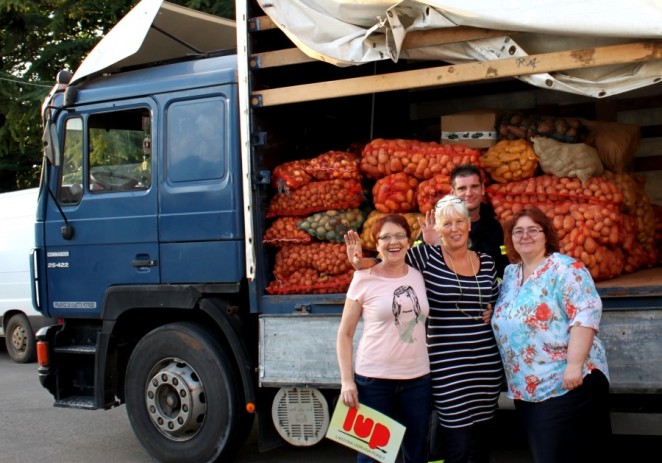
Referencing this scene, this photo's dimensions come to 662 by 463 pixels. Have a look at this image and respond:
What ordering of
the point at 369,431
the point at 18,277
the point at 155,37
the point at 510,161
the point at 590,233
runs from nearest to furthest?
the point at 369,431, the point at 590,233, the point at 510,161, the point at 155,37, the point at 18,277

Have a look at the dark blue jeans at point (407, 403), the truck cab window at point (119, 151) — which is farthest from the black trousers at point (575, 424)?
the truck cab window at point (119, 151)

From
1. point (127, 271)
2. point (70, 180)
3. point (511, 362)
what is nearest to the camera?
point (511, 362)

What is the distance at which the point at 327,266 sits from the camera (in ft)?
17.8

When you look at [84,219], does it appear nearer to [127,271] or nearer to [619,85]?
[127,271]

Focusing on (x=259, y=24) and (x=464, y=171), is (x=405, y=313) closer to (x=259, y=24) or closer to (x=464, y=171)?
(x=464, y=171)

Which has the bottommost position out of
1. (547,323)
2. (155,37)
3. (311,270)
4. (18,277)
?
(18,277)

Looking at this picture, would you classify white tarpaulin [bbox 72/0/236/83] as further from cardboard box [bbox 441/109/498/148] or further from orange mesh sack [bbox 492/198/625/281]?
orange mesh sack [bbox 492/198/625/281]

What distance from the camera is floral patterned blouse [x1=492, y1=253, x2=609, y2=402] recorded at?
3.73m

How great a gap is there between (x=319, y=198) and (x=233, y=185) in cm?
58

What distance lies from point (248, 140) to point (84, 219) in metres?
1.66

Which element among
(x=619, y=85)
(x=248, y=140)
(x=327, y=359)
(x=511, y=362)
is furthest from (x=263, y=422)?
(x=619, y=85)

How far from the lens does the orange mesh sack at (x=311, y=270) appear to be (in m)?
5.41

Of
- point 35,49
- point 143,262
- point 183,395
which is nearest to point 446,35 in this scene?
point 143,262

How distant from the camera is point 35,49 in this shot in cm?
1583
